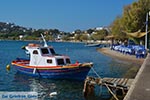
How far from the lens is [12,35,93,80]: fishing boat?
97.2 ft

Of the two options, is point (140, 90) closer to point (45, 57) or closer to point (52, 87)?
point (52, 87)

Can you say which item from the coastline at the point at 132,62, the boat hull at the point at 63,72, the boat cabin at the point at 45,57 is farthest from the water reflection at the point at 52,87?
the coastline at the point at 132,62

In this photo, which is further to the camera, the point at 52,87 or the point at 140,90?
the point at 52,87

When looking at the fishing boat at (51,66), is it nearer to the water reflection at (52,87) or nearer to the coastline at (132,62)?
the water reflection at (52,87)

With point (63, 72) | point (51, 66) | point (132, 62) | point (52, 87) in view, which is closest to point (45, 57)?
point (51, 66)

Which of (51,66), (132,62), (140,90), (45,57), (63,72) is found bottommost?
(132,62)

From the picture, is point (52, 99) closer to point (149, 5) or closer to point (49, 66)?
point (49, 66)

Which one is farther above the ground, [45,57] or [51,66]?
[45,57]

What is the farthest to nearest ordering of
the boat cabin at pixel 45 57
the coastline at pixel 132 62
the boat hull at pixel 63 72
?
the coastline at pixel 132 62 < the boat cabin at pixel 45 57 < the boat hull at pixel 63 72

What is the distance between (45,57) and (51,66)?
1362mm

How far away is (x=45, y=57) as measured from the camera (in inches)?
1265

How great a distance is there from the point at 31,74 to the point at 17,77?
166 centimetres

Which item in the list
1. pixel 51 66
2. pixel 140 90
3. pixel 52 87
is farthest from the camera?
pixel 51 66

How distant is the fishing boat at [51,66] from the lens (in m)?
29.6
